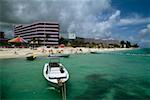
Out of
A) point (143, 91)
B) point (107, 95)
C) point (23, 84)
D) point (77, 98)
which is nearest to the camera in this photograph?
point (77, 98)

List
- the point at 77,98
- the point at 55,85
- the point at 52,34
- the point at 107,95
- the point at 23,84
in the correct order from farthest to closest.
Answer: the point at 52,34 → the point at 23,84 → the point at 55,85 → the point at 107,95 → the point at 77,98

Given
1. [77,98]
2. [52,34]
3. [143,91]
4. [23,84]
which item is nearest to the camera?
[77,98]

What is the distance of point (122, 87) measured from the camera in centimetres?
2412

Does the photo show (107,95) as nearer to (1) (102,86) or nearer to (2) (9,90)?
(1) (102,86)

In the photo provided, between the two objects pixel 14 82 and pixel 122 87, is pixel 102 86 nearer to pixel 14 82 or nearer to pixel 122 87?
pixel 122 87

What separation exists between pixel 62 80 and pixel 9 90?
230 inches

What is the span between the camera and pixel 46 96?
19.4 m

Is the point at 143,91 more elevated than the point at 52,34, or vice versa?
the point at 52,34

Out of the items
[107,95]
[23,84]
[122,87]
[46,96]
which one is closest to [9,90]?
[23,84]

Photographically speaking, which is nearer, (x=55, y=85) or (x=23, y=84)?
(x=55, y=85)

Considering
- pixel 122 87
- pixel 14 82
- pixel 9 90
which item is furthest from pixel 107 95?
pixel 14 82

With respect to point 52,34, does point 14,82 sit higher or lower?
lower

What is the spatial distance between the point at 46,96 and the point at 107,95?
236 inches

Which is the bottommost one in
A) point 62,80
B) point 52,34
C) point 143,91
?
point 143,91
